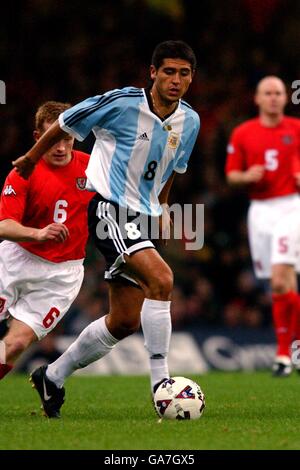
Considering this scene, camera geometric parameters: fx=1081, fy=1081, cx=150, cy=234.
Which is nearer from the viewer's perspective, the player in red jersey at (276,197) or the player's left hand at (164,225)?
the player's left hand at (164,225)

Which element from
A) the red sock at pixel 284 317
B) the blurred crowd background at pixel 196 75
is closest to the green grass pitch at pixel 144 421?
the red sock at pixel 284 317

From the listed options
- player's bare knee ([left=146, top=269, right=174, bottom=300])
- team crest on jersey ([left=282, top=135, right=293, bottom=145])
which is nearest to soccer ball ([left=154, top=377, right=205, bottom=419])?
player's bare knee ([left=146, top=269, right=174, bottom=300])

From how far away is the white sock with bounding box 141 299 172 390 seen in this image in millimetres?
6148

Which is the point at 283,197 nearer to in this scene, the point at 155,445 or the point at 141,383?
the point at 141,383

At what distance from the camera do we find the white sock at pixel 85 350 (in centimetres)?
669

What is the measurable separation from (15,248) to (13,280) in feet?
0.72

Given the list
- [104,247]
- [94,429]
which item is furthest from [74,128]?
[94,429]

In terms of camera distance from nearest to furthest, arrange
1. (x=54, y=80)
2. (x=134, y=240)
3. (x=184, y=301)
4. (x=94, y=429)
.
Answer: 1. (x=94, y=429)
2. (x=134, y=240)
3. (x=184, y=301)
4. (x=54, y=80)

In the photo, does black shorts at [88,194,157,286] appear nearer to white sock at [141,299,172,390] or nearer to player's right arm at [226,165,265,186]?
white sock at [141,299,172,390]

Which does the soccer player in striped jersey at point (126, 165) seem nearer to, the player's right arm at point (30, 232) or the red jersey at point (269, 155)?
the player's right arm at point (30, 232)

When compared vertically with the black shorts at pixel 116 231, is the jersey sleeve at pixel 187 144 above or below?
above

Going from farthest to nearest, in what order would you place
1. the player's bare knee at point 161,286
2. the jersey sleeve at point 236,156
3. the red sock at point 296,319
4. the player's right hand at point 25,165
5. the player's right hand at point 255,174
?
the jersey sleeve at point 236,156
the red sock at point 296,319
the player's right hand at point 255,174
the player's right hand at point 25,165
the player's bare knee at point 161,286

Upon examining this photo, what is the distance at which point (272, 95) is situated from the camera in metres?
10.3

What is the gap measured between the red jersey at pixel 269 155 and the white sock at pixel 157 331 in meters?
4.28
